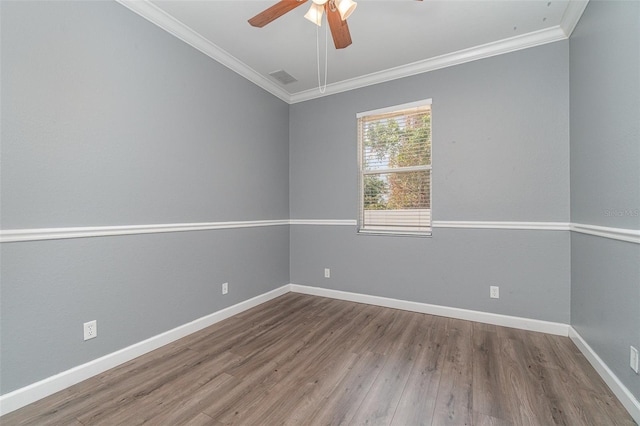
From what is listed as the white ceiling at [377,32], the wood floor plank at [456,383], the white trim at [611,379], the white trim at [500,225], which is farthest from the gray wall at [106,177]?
the white trim at [611,379]

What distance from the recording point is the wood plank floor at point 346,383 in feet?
4.83

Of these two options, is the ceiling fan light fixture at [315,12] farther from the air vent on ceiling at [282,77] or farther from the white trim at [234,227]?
the white trim at [234,227]

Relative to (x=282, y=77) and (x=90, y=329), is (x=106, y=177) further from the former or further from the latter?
(x=282, y=77)

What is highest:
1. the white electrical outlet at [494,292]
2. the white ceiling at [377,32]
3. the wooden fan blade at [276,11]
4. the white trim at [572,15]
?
the white ceiling at [377,32]

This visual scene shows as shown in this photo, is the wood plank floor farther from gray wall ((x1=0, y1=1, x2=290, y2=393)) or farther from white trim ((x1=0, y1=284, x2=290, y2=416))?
gray wall ((x1=0, y1=1, x2=290, y2=393))

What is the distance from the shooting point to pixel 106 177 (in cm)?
191

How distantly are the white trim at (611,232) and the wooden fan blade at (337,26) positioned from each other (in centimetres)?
209

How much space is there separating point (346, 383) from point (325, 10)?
251cm

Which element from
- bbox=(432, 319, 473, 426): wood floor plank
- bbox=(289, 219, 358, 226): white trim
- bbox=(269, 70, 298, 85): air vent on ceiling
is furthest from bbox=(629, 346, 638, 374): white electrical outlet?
bbox=(269, 70, 298, 85): air vent on ceiling

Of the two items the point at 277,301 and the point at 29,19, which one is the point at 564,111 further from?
the point at 29,19

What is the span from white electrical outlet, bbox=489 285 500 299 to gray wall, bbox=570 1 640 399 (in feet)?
1.82

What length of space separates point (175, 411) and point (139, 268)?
1.09 m

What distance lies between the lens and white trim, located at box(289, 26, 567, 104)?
246cm

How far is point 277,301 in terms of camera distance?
339 centimetres
